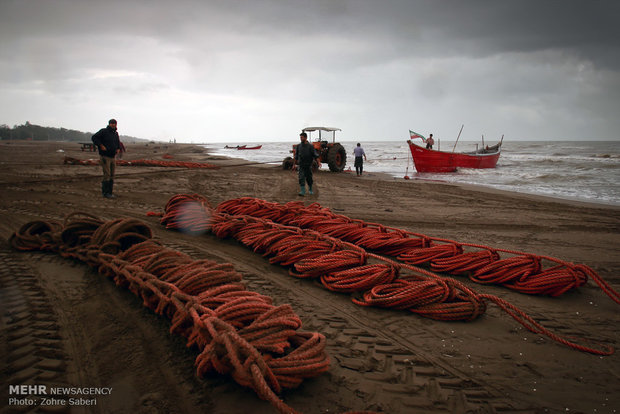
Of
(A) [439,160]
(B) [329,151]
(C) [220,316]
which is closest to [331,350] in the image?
(C) [220,316]

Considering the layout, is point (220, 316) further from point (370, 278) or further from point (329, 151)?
point (329, 151)

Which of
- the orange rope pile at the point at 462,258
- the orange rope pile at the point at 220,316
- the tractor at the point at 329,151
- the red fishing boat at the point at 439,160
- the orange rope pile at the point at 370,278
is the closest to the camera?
the orange rope pile at the point at 220,316

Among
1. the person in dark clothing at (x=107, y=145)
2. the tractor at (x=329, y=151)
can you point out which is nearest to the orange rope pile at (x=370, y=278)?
the person in dark clothing at (x=107, y=145)

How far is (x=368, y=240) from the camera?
399 centimetres

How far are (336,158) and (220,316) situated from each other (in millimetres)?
14105

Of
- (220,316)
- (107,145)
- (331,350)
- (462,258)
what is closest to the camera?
(220,316)

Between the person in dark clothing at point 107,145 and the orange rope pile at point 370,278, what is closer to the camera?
the orange rope pile at point 370,278

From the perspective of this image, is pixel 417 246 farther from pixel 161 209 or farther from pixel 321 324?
pixel 161 209

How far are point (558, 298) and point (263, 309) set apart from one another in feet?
8.85

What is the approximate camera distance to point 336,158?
50.8 feet

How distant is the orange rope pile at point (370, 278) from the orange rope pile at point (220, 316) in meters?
0.93

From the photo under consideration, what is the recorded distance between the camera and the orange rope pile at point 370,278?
→ 2.48 meters

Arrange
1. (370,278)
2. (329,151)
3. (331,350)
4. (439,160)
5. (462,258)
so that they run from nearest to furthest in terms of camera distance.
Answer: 1. (331,350)
2. (370,278)
3. (462,258)
4. (329,151)
5. (439,160)

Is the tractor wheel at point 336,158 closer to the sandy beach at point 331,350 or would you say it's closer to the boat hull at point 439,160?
the boat hull at point 439,160
